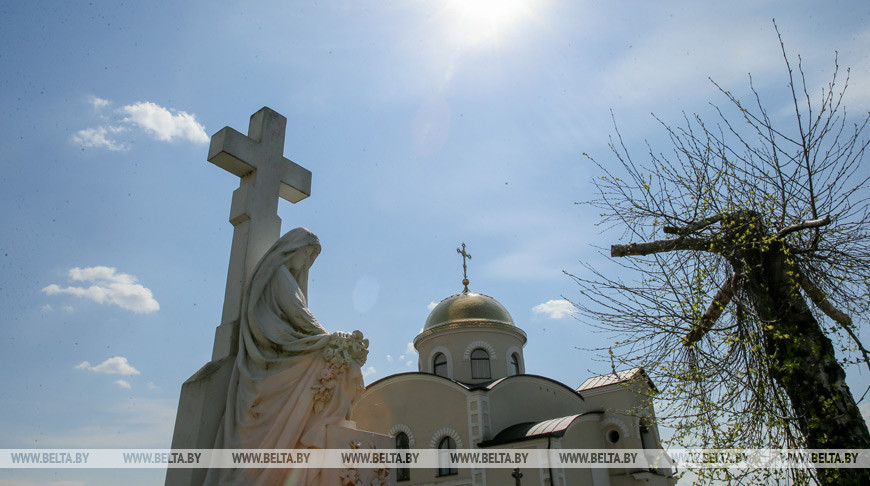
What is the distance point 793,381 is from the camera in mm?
4809

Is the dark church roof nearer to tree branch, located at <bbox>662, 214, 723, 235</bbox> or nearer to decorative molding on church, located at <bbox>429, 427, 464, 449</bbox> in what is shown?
decorative molding on church, located at <bbox>429, 427, 464, 449</bbox>

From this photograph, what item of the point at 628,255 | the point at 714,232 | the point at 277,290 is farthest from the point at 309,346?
the point at 714,232

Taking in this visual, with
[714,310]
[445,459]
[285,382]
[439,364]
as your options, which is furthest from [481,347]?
[285,382]

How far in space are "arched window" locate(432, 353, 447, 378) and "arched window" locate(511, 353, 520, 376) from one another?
2.80 metres

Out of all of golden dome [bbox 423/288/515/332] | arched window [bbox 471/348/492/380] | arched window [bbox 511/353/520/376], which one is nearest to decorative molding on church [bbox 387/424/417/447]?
arched window [bbox 471/348/492/380]

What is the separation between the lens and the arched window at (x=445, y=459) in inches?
733

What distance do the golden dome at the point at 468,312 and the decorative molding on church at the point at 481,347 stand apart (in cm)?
86

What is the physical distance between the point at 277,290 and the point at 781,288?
454 centimetres

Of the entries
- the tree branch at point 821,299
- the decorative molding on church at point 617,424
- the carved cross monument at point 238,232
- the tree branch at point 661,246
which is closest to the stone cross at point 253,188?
the carved cross monument at point 238,232

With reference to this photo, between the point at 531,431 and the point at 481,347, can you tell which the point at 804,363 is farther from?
the point at 481,347

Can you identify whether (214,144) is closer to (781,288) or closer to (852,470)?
(781,288)

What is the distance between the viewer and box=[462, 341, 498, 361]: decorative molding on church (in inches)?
890

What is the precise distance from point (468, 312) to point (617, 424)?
7.19 metres

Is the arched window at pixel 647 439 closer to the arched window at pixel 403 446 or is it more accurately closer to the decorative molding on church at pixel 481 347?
the decorative molding on church at pixel 481 347
